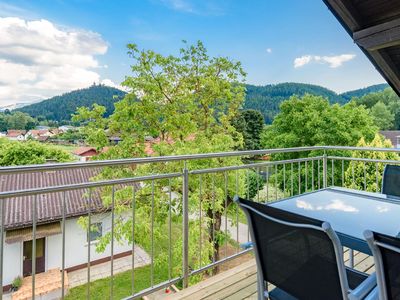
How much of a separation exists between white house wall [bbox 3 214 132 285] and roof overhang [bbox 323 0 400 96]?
23.7 feet

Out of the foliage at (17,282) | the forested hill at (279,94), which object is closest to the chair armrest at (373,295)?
the foliage at (17,282)

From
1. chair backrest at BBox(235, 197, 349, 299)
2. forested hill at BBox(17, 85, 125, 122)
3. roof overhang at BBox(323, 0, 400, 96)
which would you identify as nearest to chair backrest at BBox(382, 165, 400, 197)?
roof overhang at BBox(323, 0, 400, 96)

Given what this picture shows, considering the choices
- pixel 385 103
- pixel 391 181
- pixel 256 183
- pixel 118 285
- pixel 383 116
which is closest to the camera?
pixel 391 181

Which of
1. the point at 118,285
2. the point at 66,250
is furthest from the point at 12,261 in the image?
the point at 118,285

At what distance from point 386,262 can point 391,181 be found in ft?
5.91

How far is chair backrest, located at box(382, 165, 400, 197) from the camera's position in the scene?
86.6 inches

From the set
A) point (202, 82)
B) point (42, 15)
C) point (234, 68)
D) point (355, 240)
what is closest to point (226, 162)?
point (202, 82)

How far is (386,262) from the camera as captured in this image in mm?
790

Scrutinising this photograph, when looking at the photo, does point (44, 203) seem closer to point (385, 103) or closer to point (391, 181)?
point (391, 181)

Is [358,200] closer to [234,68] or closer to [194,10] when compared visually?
[234,68]

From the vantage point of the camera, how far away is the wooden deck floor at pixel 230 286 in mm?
2186

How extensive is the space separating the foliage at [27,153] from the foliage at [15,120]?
3.24 metres

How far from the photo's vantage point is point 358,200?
6.15 feet

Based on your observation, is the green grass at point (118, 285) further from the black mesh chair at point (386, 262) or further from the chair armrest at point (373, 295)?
the black mesh chair at point (386, 262)
